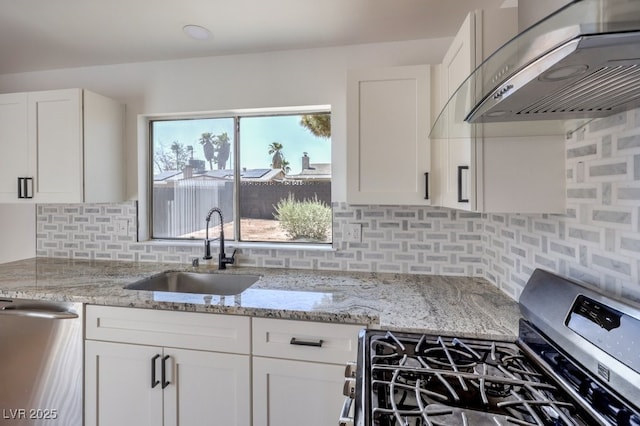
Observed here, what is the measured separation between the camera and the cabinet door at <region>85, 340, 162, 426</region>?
4.87 feet

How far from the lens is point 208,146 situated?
2332 millimetres

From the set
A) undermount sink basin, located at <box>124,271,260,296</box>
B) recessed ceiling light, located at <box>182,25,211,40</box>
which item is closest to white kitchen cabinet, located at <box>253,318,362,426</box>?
undermount sink basin, located at <box>124,271,260,296</box>

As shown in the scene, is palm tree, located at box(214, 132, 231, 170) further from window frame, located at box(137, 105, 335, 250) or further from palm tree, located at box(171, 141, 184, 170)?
palm tree, located at box(171, 141, 184, 170)

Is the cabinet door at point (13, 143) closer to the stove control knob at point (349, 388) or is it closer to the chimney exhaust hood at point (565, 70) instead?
the stove control knob at point (349, 388)

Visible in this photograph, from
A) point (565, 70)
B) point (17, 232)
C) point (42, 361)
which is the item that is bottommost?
point (42, 361)

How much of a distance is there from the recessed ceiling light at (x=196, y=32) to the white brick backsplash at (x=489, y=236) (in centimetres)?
125

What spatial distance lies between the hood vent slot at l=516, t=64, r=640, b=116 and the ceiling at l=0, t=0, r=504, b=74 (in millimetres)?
1007

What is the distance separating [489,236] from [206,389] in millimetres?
1647

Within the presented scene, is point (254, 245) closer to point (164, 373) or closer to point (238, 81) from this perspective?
point (164, 373)

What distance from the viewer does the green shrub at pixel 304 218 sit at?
218 cm

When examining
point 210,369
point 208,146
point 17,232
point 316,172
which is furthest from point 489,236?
point 17,232

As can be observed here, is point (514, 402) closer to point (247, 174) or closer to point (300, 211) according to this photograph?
point (300, 211)

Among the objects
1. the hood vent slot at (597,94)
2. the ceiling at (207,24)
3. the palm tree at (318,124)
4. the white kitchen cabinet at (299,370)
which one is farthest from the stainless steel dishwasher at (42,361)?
the hood vent slot at (597,94)

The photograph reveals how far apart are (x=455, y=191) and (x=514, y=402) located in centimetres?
81
